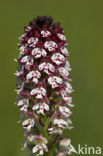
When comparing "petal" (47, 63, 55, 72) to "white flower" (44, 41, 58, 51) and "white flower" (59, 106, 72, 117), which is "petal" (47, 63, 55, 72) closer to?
"white flower" (44, 41, 58, 51)

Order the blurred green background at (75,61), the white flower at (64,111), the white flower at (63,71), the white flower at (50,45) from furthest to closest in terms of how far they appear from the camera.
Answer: the blurred green background at (75,61) < the white flower at (64,111) < the white flower at (63,71) < the white flower at (50,45)

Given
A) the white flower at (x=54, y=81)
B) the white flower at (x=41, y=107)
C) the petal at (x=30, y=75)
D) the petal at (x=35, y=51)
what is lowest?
the white flower at (x=41, y=107)

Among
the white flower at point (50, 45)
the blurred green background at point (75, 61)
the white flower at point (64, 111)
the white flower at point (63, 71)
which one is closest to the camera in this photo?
the white flower at point (50, 45)

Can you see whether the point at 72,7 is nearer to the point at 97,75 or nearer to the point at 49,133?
the point at 97,75

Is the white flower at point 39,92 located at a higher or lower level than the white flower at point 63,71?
lower

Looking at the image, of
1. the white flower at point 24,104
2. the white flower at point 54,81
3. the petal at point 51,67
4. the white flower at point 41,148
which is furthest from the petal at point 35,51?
the white flower at point 41,148

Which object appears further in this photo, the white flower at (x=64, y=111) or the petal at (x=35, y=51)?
the white flower at (x=64, y=111)

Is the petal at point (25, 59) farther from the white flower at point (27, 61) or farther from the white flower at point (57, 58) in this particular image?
the white flower at point (57, 58)

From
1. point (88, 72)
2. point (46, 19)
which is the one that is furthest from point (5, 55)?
point (46, 19)
